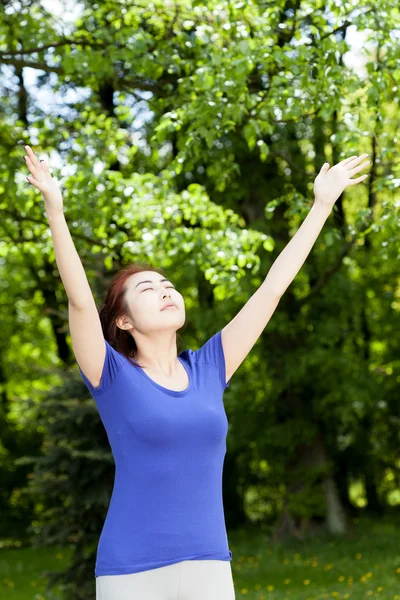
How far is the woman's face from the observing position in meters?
2.71

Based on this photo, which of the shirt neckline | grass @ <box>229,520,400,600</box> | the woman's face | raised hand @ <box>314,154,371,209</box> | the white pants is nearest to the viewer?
the white pants

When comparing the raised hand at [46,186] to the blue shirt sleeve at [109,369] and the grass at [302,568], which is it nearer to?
the blue shirt sleeve at [109,369]

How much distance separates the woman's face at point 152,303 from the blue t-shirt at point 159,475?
208mm

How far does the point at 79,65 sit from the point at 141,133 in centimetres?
527

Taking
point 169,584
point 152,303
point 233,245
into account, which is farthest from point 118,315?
point 233,245

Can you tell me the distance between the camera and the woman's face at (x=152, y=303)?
8.88 feet

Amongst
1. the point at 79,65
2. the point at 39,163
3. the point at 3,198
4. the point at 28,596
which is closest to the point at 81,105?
the point at 3,198

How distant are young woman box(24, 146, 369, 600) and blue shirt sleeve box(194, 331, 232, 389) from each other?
69mm

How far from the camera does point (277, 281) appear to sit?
277 centimetres

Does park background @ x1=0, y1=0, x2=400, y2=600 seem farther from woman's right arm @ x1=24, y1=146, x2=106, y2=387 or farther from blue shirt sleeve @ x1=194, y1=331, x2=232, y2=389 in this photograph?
woman's right arm @ x1=24, y1=146, x2=106, y2=387

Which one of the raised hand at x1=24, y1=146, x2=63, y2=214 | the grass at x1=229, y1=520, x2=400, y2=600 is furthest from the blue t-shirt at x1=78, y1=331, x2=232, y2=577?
the grass at x1=229, y1=520, x2=400, y2=600

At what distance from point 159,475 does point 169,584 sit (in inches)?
11.1

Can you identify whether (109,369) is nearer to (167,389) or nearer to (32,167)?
(167,389)

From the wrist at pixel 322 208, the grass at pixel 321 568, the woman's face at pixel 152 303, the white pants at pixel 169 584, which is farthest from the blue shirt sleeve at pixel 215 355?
the grass at pixel 321 568
